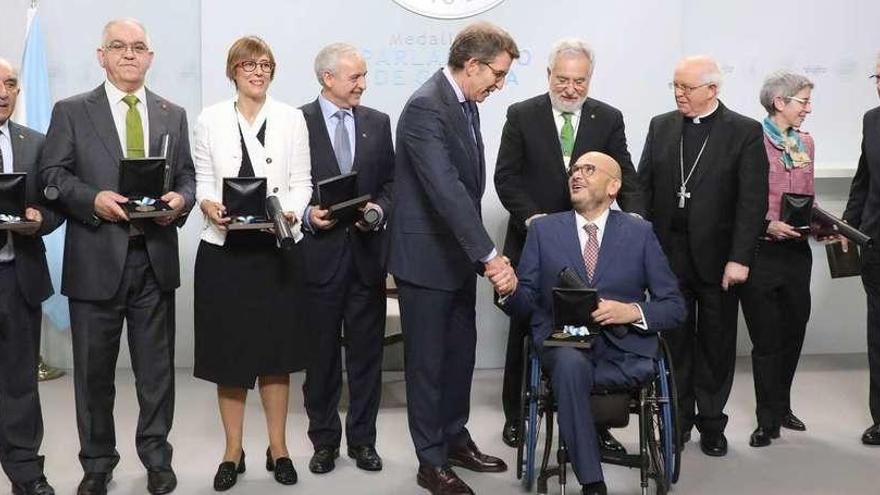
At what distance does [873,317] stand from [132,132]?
319 centimetres

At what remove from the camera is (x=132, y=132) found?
405 centimetres

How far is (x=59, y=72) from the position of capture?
6.06 metres

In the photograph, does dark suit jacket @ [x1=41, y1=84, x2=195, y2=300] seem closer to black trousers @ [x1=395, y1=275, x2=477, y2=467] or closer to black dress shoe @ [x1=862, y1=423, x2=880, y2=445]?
black trousers @ [x1=395, y1=275, x2=477, y2=467]

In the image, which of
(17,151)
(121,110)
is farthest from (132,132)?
(17,151)

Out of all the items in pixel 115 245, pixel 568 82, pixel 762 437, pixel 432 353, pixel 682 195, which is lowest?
pixel 762 437

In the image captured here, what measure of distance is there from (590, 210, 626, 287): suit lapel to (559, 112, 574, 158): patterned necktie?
714 mm

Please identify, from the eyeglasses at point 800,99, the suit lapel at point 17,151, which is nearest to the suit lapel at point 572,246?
the eyeglasses at point 800,99

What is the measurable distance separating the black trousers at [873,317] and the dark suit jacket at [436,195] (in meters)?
1.89

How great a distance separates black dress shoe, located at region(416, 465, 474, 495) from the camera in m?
4.08

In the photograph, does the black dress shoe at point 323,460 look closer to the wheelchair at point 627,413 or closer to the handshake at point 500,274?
the wheelchair at point 627,413

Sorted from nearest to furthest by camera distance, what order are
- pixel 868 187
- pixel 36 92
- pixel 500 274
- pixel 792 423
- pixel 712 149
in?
pixel 500 274 < pixel 712 149 < pixel 868 187 < pixel 792 423 < pixel 36 92

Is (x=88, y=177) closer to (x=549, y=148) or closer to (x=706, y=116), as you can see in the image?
(x=549, y=148)

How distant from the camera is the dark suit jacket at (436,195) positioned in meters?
3.88

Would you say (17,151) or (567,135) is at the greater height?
(567,135)
